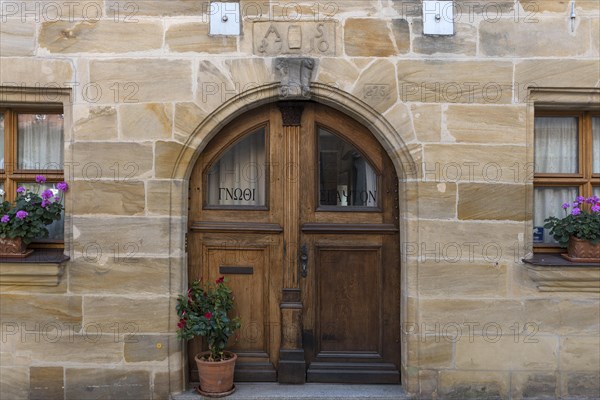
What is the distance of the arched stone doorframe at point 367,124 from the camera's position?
447 centimetres

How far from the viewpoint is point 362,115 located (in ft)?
14.8

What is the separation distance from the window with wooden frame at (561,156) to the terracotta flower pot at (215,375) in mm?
2720

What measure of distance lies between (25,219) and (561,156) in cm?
435

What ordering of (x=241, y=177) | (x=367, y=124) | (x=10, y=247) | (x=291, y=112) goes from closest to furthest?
(x=10, y=247) < (x=367, y=124) < (x=291, y=112) < (x=241, y=177)

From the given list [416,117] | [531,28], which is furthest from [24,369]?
[531,28]

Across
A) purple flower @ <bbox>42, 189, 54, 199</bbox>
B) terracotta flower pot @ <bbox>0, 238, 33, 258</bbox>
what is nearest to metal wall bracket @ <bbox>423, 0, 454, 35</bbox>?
purple flower @ <bbox>42, 189, 54, 199</bbox>

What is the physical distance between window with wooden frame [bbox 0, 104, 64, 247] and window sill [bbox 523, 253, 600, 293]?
3823mm

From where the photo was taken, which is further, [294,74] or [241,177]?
[241,177]

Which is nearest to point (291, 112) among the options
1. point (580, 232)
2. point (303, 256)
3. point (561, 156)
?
point (303, 256)

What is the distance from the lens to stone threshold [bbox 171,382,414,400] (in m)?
4.42

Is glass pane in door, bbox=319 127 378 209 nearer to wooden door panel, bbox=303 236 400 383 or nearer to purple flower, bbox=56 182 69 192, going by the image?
wooden door panel, bbox=303 236 400 383

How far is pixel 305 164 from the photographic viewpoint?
4754 mm

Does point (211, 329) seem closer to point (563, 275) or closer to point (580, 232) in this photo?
point (563, 275)

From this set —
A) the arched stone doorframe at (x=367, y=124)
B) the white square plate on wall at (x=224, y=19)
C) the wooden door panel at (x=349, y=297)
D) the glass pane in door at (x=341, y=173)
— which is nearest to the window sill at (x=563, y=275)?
the arched stone doorframe at (x=367, y=124)
